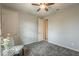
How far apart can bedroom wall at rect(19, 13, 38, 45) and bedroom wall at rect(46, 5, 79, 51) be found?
1.23 ft

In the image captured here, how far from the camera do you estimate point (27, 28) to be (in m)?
1.84

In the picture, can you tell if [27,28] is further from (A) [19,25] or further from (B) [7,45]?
(B) [7,45]

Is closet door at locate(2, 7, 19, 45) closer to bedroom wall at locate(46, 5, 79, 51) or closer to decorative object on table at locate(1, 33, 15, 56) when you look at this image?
decorative object on table at locate(1, 33, 15, 56)

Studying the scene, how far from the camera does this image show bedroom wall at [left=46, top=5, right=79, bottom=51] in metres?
1.85

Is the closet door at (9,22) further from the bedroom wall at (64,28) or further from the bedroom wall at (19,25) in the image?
the bedroom wall at (64,28)

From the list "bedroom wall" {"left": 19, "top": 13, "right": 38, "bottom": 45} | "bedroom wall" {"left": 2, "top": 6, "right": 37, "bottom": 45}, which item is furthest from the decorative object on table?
"bedroom wall" {"left": 19, "top": 13, "right": 38, "bottom": 45}

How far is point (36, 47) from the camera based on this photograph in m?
1.85

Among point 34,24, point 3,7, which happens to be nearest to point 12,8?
point 3,7

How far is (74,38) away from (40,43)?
0.80 m

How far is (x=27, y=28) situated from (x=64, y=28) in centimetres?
90

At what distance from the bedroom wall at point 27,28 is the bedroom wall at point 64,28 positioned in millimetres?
375

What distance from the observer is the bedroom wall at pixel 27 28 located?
177 cm

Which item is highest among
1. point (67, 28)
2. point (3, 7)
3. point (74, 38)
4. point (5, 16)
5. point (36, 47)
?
point (3, 7)

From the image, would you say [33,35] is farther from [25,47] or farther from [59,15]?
[59,15]
